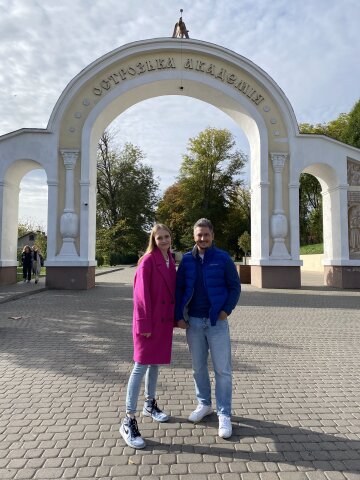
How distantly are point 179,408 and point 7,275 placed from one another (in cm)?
1406

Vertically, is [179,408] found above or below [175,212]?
below

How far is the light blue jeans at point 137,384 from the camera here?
3604mm

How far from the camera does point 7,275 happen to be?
54.0 ft

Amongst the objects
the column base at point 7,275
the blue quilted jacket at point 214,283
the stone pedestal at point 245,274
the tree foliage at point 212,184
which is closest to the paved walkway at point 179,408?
the blue quilted jacket at point 214,283

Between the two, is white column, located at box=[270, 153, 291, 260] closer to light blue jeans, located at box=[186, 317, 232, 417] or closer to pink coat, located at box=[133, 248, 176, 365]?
light blue jeans, located at box=[186, 317, 232, 417]

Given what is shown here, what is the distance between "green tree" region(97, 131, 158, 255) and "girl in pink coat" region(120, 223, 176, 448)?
1603 inches

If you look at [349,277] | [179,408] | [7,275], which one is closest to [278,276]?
[349,277]

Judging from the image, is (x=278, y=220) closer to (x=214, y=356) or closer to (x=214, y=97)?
(x=214, y=97)

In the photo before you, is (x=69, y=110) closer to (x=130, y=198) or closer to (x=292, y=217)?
(x=292, y=217)

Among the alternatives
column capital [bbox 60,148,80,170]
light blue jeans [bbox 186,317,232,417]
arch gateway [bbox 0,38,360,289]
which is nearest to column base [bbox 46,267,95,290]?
arch gateway [bbox 0,38,360,289]

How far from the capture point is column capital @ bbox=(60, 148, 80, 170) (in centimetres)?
1608

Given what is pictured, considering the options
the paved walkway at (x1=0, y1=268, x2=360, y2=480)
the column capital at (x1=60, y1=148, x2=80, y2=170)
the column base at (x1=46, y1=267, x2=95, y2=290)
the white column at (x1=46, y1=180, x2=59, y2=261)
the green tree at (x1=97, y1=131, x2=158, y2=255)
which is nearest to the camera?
the paved walkway at (x1=0, y1=268, x2=360, y2=480)

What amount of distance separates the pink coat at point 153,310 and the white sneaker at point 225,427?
71cm

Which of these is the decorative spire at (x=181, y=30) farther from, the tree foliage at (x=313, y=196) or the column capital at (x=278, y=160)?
the tree foliage at (x=313, y=196)
